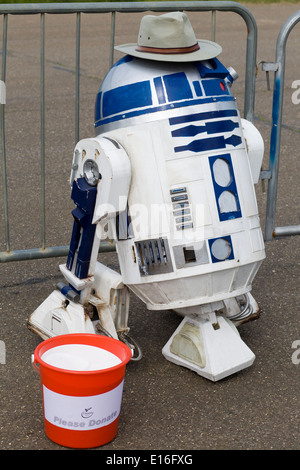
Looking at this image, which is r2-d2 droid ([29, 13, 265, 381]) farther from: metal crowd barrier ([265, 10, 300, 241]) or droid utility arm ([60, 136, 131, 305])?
metal crowd barrier ([265, 10, 300, 241])

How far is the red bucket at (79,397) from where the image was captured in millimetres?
2891

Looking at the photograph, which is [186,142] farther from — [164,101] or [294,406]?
[294,406]

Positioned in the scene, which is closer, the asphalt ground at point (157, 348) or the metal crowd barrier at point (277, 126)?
the asphalt ground at point (157, 348)

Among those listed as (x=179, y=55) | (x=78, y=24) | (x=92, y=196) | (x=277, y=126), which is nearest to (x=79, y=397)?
(x=92, y=196)

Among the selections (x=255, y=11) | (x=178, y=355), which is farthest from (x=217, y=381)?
(x=255, y=11)

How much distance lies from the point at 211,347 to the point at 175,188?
2.41ft

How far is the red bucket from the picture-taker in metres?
2.89

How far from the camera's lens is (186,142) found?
3.27 meters

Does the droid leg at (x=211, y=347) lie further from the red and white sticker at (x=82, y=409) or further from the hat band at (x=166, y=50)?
the hat band at (x=166, y=50)

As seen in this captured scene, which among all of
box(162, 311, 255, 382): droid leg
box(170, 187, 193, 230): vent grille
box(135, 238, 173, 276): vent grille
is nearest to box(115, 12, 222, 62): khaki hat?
box(170, 187, 193, 230): vent grille

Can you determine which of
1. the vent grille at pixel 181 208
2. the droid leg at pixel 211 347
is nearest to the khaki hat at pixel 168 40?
the vent grille at pixel 181 208

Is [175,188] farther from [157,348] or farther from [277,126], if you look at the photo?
[277,126]

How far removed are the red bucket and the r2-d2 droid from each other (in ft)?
1.37

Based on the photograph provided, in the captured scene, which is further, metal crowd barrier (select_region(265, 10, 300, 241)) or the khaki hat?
metal crowd barrier (select_region(265, 10, 300, 241))
